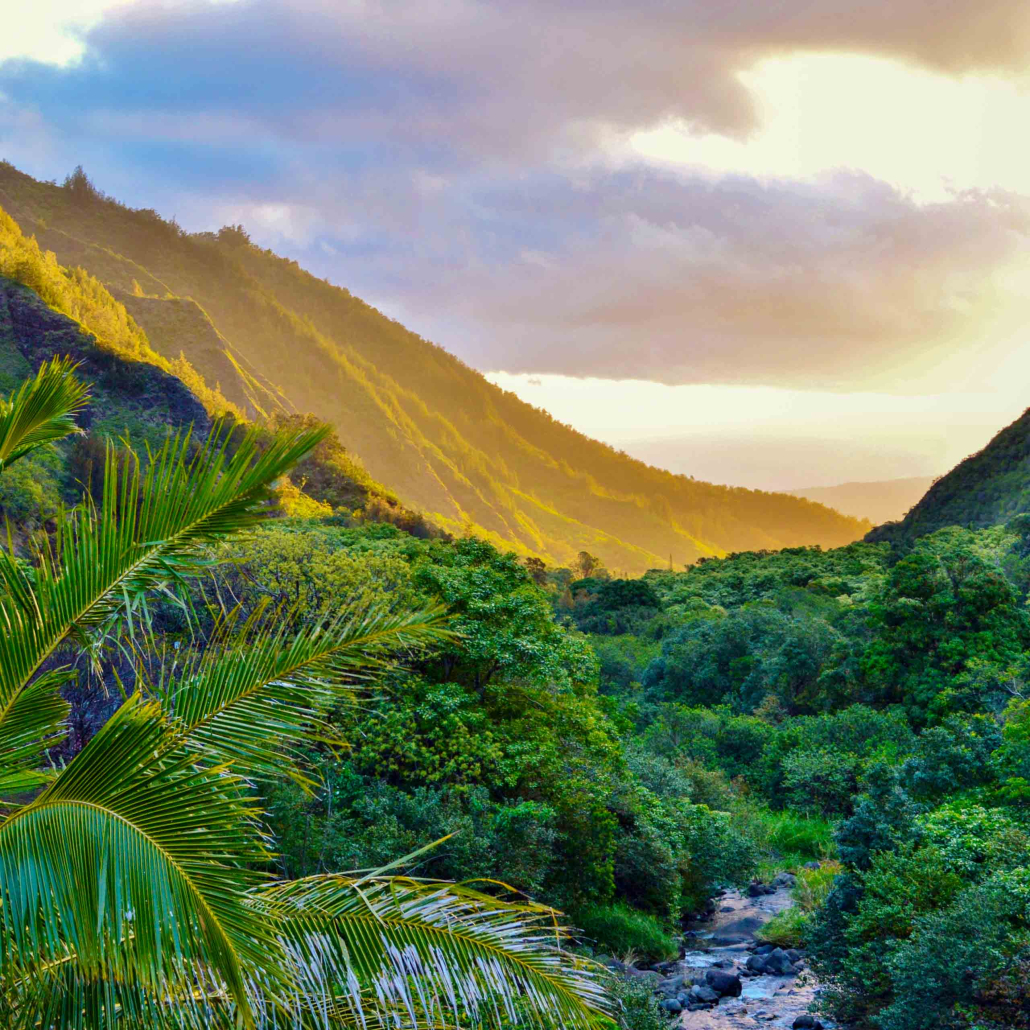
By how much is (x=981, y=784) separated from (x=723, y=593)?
155 feet

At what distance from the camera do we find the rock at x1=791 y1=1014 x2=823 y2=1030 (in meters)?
15.6

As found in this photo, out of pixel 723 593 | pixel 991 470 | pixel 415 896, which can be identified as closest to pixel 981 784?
pixel 415 896

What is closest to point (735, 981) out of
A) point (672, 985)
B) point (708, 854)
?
point (672, 985)

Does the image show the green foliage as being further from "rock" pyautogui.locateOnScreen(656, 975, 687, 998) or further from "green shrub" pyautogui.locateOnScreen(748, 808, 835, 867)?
"rock" pyautogui.locateOnScreen(656, 975, 687, 998)

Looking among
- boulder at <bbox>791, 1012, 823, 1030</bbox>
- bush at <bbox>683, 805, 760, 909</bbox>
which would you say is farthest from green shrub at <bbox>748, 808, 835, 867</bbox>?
boulder at <bbox>791, 1012, 823, 1030</bbox>

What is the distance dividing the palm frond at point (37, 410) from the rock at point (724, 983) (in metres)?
16.8

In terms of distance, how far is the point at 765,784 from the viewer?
32406 millimetres

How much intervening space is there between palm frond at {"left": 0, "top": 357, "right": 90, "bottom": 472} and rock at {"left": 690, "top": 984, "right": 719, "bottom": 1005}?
53.3 ft

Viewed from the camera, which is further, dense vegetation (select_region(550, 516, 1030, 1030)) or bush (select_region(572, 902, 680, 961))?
bush (select_region(572, 902, 680, 961))

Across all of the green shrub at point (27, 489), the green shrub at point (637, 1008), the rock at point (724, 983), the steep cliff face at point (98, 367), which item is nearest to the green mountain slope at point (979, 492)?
the steep cliff face at point (98, 367)

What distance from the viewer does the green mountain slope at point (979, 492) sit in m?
75.6

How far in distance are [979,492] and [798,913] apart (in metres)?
69.6

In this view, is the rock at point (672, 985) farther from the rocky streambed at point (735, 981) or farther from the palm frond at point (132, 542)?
the palm frond at point (132, 542)

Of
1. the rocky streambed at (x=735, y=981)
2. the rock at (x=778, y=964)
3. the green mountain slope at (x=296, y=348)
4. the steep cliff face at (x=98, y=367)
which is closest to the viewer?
the rocky streambed at (x=735, y=981)
